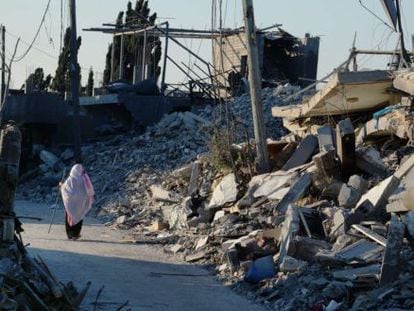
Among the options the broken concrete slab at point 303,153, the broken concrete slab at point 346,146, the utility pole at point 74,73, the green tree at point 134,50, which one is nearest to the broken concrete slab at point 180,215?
the broken concrete slab at point 303,153

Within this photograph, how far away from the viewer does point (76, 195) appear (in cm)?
1463

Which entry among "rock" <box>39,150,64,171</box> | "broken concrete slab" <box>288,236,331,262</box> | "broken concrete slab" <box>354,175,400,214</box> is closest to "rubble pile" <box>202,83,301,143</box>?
"rock" <box>39,150,64,171</box>

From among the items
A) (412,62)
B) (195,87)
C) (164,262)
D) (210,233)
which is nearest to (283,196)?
(210,233)

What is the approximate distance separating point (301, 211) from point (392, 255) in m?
3.03

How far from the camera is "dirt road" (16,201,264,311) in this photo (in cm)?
891

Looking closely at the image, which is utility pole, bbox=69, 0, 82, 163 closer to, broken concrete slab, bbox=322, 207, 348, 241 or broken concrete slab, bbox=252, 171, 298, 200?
broken concrete slab, bbox=252, 171, 298, 200

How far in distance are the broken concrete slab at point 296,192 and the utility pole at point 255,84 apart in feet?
7.51

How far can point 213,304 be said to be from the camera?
9039mm

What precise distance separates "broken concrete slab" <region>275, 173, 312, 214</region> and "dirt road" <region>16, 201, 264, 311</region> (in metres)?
2.00

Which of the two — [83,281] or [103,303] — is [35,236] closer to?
[83,281]

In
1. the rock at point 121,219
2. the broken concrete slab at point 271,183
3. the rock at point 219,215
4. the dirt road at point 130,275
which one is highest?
the broken concrete slab at point 271,183

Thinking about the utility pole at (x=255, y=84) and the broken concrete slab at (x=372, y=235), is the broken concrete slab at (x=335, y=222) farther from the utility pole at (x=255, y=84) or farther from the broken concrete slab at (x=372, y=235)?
the utility pole at (x=255, y=84)

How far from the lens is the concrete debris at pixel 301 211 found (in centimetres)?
873

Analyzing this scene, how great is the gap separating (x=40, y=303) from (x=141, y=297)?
268 centimetres
